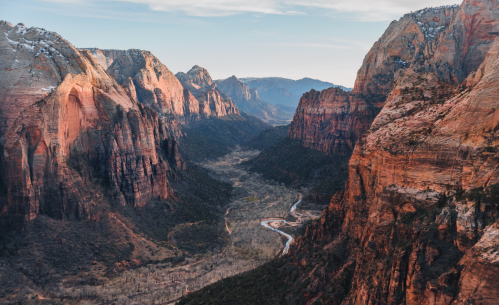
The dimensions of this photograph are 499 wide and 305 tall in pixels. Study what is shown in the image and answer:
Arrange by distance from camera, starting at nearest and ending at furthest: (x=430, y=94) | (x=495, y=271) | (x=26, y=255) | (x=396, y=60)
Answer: (x=495, y=271)
(x=430, y=94)
(x=26, y=255)
(x=396, y=60)

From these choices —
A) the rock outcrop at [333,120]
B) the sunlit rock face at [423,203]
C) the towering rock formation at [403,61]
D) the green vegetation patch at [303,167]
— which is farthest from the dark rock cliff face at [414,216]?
the rock outcrop at [333,120]

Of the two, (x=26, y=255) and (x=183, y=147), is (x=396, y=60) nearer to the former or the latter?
(x=183, y=147)

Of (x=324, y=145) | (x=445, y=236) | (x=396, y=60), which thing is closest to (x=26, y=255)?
(x=445, y=236)

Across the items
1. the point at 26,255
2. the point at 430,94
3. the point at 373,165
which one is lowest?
the point at 26,255

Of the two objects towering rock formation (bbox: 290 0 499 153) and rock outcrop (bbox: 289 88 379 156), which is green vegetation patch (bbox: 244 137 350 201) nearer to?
rock outcrop (bbox: 289 88 379 156)

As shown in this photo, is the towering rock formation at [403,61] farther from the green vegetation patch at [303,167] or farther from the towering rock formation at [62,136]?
the towering rock formation at [62,136]
